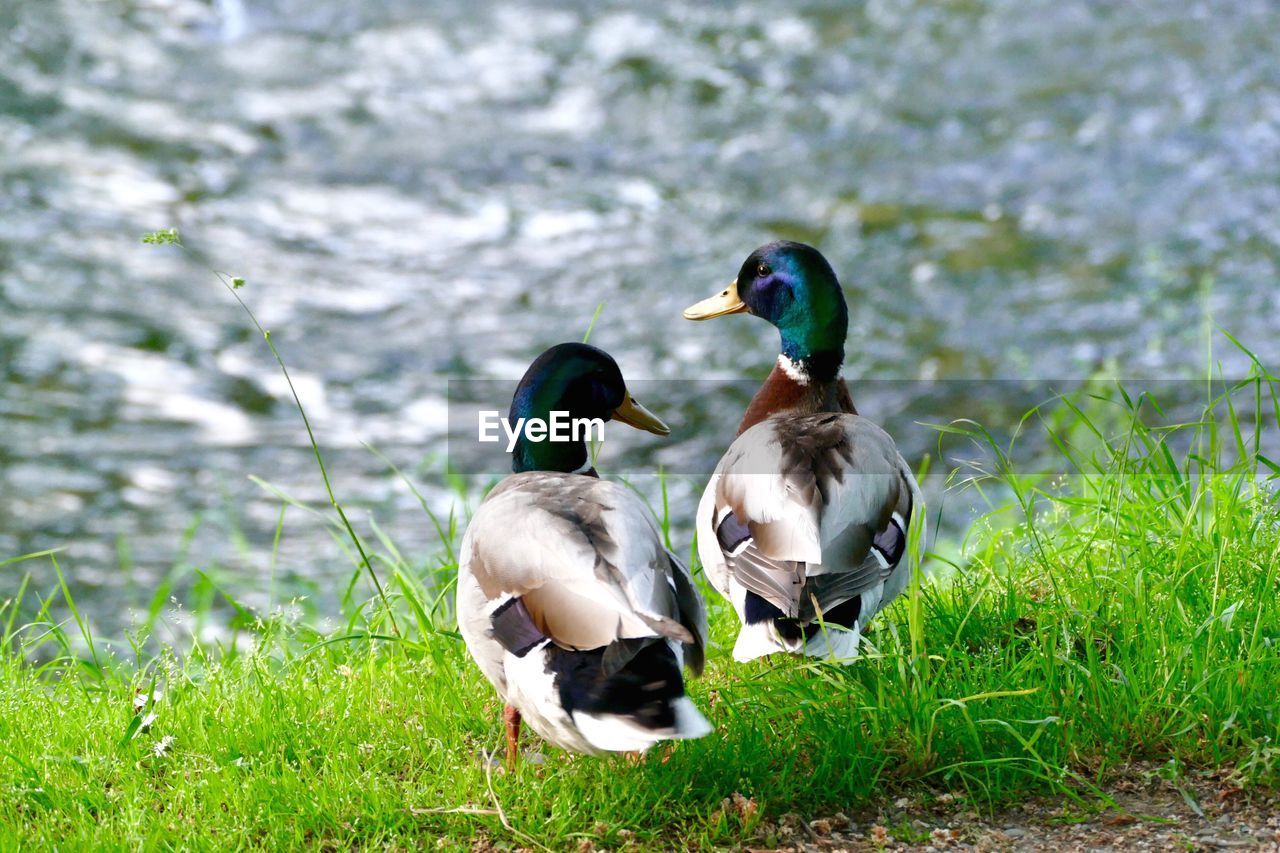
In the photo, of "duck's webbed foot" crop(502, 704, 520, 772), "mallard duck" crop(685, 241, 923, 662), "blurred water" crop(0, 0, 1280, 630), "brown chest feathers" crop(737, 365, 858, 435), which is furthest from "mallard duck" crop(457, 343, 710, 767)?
"blurred water" crop(0, 0, 1280, 630)

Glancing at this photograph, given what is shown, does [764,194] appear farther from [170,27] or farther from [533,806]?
[533,806]

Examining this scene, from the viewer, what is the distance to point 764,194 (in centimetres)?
839

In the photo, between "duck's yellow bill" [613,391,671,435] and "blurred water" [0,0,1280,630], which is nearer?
"duck's yellow bill" [613,391,671,435]

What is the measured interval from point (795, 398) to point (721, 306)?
339 millimetres

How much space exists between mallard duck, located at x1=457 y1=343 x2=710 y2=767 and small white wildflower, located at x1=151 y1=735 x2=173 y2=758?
663 mm

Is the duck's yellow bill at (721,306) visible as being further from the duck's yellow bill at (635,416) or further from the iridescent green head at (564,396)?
the iridescent green head at (564,396)

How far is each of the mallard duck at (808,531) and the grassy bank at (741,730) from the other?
0.13 m

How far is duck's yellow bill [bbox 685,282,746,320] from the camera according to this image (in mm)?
3988

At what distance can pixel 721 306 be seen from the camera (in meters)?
4.02

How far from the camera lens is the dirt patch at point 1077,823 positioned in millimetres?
2564

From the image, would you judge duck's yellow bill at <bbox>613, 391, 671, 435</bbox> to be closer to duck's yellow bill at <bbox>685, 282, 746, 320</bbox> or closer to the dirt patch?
duck's yellow bill at <bbox>685, 282, 746, 320</bbox>

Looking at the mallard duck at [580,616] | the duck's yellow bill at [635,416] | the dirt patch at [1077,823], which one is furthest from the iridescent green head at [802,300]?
the dirt patch at [1077,823]

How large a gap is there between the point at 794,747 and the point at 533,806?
0.49 metres

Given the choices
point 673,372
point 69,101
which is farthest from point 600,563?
point 69,101
